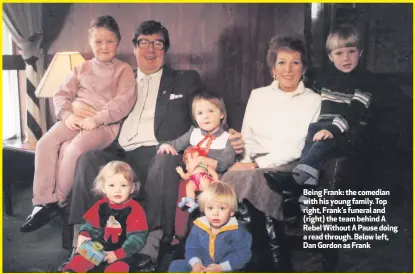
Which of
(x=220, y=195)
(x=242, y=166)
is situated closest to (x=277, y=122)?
(x=242, y=166)

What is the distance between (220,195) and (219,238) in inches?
7.8

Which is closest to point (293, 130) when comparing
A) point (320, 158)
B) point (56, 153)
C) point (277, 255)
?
point (320, 158)

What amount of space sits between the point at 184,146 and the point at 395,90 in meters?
1.03

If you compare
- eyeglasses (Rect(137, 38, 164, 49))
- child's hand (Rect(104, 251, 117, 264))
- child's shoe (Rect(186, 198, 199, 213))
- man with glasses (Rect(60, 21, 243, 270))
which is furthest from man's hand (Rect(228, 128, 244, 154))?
child's hand (Rect(104, 251, 117, 264))

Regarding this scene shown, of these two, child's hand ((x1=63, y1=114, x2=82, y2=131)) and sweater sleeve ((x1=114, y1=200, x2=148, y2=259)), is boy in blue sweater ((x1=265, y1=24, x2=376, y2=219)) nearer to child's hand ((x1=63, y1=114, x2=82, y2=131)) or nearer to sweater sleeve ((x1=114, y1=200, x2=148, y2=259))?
sweater sleeve ((x1=114, y1=200, x2=148, y2=259))

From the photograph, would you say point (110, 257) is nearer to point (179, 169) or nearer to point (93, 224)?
point (93, 224)

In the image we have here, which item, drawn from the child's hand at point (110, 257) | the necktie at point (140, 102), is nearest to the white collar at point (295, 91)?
the necktie at point (140, 102)

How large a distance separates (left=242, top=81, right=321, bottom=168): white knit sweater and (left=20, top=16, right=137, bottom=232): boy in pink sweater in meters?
0.59

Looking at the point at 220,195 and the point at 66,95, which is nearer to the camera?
the point at 220,195

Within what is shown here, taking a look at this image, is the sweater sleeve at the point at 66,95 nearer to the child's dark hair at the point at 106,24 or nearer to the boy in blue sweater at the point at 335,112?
the child's dark hair at the point at 106,24

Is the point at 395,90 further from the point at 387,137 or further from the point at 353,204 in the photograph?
the point at 353,204

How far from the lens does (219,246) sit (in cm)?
240

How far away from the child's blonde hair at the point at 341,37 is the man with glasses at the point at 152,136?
606 millimetres

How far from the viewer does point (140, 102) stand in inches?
98.7
